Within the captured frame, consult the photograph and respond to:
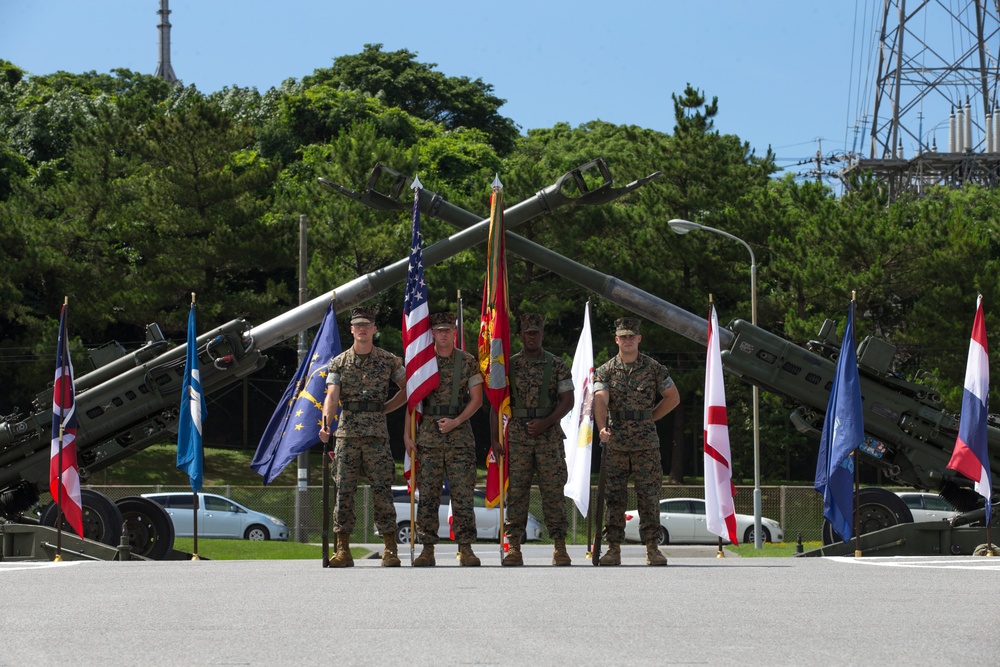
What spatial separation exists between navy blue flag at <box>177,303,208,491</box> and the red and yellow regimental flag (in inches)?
180

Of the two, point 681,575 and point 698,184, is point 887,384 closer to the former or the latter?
point 681,575

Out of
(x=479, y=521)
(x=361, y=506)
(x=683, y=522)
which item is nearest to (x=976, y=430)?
(x=361, y=506)

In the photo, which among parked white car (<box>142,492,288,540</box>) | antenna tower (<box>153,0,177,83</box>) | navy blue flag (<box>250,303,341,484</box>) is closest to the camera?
navy blue flag (<box>250,303,341,484</box>)

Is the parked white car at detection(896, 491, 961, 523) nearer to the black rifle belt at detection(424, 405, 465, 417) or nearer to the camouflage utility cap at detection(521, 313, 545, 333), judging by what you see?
the camouflage utility cap at detection(521, 313, 545, 333)

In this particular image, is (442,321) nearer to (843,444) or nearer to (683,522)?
(843,444)

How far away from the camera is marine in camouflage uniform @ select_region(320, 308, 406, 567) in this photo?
11.6 m

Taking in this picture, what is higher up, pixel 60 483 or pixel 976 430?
pixel 976 430

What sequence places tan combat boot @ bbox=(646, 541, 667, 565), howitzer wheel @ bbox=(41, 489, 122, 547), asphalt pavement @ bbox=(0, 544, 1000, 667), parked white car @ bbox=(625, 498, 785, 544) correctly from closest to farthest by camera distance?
asphalt pavement @ bbox=(0, 544, 1000, 667), tan combat boot @ bbox=(646, 541, 667, 565), howitzer wheel @ bbox=(41, 489, 122, 547), parked white car @ bbox=(625, 498, 785, 544)

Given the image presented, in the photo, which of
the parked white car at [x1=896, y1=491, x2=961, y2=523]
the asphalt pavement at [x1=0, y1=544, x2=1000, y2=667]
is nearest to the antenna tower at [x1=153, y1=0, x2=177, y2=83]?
the parked white car at [x1=896, y1=491, x2=961, y2=523]

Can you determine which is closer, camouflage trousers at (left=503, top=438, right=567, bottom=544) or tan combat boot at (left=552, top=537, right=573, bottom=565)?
Answer: camouflage trousers at (left=503, top=438, right=567, bottom=544)

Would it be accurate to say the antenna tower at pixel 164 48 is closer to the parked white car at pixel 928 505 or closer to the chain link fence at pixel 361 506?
the chain link fence at pixel 361 506

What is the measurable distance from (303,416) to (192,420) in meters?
1.22

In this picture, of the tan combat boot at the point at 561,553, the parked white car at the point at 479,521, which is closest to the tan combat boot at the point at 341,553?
the tan combat boot at the point at 561,553

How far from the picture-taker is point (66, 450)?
51.4 feet
